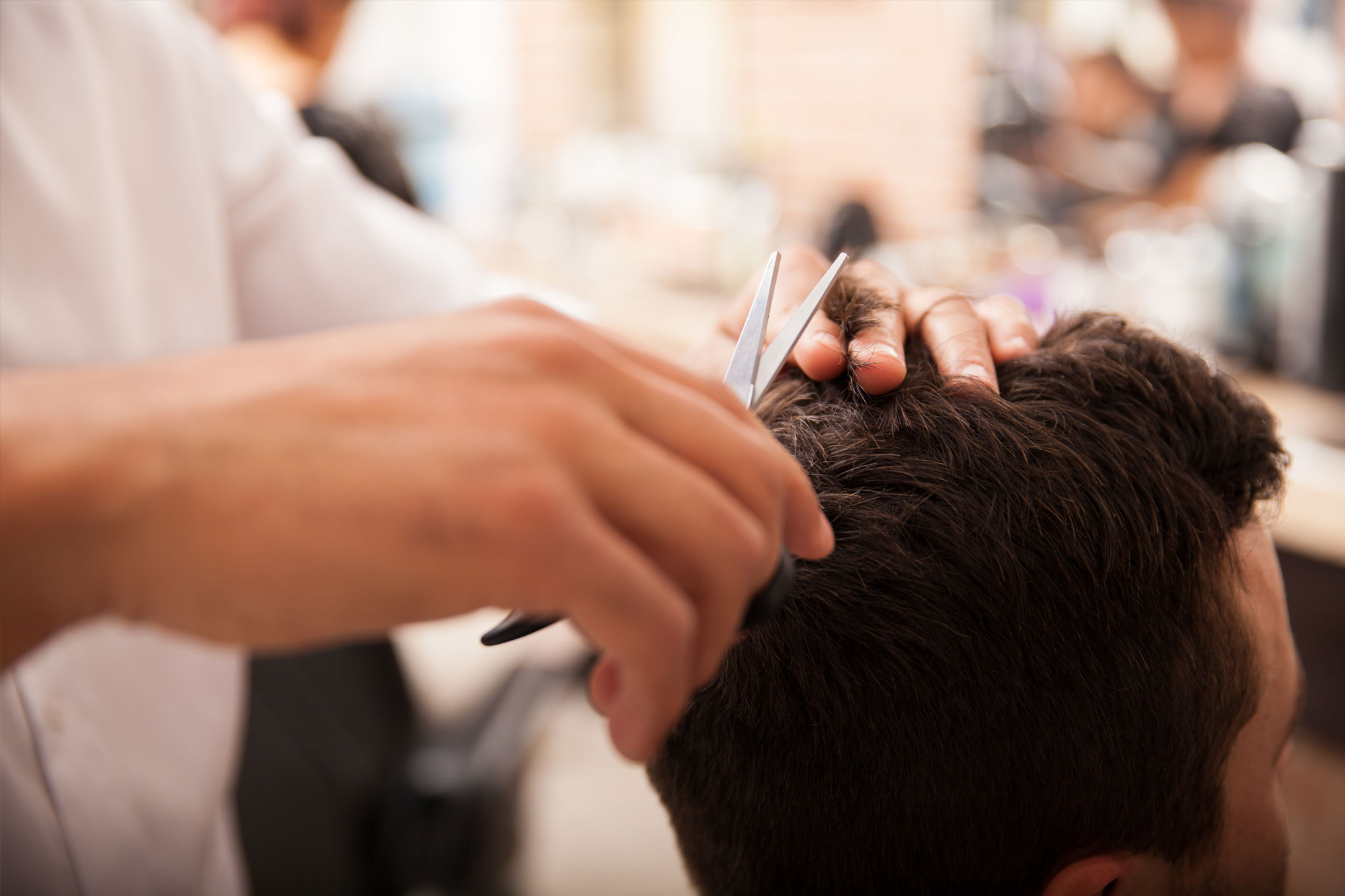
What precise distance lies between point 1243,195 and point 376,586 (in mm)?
2568

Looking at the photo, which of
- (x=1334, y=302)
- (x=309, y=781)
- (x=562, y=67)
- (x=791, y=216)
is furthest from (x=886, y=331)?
(x=562, y=67)

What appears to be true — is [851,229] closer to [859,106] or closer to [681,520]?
[859,106]

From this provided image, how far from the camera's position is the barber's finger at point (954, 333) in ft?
2.28

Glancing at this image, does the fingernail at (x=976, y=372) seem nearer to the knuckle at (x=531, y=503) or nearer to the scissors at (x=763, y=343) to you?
the scissors at (x=763, y=343)

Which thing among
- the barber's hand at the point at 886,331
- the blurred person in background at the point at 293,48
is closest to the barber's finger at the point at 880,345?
the barber's hand at the point at 886,331

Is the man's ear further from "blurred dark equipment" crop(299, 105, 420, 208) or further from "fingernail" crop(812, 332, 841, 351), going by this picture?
"blurred dark equipment" crop(299, 105, 420, 208)

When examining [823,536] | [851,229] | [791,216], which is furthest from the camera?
[791,216]

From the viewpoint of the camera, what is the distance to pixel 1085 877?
673mm

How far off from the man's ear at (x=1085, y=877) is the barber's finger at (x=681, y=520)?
0.48m

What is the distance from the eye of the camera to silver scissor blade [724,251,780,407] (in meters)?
0.58

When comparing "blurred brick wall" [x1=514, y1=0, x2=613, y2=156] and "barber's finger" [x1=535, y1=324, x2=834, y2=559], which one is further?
"blurred brick wall" [x1=514, y1=0, x2=613, y2=156]

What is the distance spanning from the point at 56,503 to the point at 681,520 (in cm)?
23

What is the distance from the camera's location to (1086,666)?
0.64m

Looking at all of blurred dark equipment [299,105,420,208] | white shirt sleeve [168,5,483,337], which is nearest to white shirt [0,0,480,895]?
white shirt sleeve [168,5,483,337]
